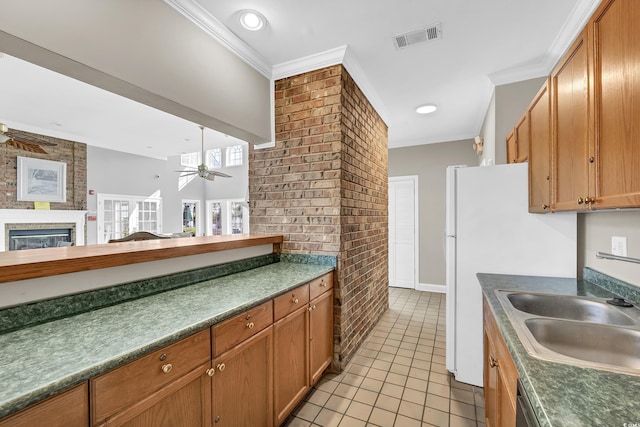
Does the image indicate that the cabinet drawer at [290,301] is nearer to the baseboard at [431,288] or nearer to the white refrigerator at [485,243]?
the white refrigerator at [485,243]

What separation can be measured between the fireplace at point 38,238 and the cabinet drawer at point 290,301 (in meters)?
6.29

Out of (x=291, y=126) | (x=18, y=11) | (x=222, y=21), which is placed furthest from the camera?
(x=291, y=126)

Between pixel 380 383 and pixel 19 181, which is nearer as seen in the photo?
pixel 380 383

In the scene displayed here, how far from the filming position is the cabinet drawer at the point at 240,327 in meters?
1.23

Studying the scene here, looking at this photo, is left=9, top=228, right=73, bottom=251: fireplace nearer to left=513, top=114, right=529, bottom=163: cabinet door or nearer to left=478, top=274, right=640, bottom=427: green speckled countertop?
left=478, top=274, right=640, bottom=427: green speckled countertop

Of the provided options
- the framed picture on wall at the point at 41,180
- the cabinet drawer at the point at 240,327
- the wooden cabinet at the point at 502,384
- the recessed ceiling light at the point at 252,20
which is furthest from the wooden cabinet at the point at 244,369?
the framed picture on wall at the point at 41,180

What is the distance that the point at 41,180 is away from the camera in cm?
547

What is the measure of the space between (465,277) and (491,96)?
2.07 metres

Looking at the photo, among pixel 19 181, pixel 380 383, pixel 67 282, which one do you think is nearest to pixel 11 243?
pixel 19 181

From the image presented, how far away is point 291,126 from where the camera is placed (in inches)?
99.4

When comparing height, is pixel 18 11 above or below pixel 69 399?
above

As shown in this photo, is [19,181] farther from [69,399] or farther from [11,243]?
[69,399]

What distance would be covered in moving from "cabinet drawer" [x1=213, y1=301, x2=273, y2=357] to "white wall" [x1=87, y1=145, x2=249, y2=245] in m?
6.24

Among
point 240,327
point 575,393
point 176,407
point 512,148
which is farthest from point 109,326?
point 512,148
